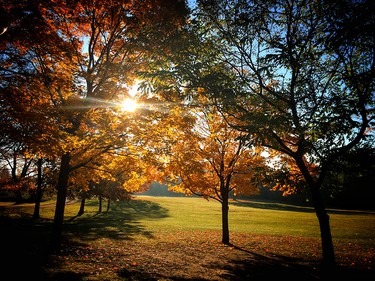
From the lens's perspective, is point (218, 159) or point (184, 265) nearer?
point (184, 265)

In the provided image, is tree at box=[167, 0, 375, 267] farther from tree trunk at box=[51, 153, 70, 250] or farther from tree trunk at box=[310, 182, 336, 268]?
tree trunk at box=[51, 153, 70, 250]

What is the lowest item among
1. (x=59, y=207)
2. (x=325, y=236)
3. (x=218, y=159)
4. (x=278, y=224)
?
(x=278, y=224)

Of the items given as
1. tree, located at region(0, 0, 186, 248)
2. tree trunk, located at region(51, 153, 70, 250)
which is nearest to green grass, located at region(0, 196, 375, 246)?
tree trunk, located at region(51, 153, 70, 250)

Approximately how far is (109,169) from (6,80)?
20.0 feet

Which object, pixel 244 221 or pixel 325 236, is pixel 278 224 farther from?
pixel 325 236

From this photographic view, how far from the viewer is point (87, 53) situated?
34.9 ft

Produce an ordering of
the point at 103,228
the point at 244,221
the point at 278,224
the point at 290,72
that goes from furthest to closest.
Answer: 1. the point at 244,221
2. the point at 278,224
3. the point at 103,228
4. the point at 290,72

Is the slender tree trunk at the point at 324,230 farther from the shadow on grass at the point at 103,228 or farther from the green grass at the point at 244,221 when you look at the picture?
the shadow on grass at the point at 103,228

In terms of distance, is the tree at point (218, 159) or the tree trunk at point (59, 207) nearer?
the tree trunk at point (59, 207)

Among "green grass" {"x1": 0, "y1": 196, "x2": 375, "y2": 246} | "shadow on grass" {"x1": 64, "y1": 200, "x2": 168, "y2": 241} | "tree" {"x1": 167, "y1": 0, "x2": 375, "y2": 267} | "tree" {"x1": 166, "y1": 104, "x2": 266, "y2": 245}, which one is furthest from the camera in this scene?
"green grass" {"x1": 0, "y1": 196, "x2": 375, "y2": 246}

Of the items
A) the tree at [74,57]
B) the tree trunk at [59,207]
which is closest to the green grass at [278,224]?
the tree trunk at [59,207]

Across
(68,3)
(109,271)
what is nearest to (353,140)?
(109,271)

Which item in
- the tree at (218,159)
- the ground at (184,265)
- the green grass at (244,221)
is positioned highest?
the tree at (218,159)

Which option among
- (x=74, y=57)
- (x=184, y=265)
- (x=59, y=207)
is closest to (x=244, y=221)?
(x=184, y=265)
